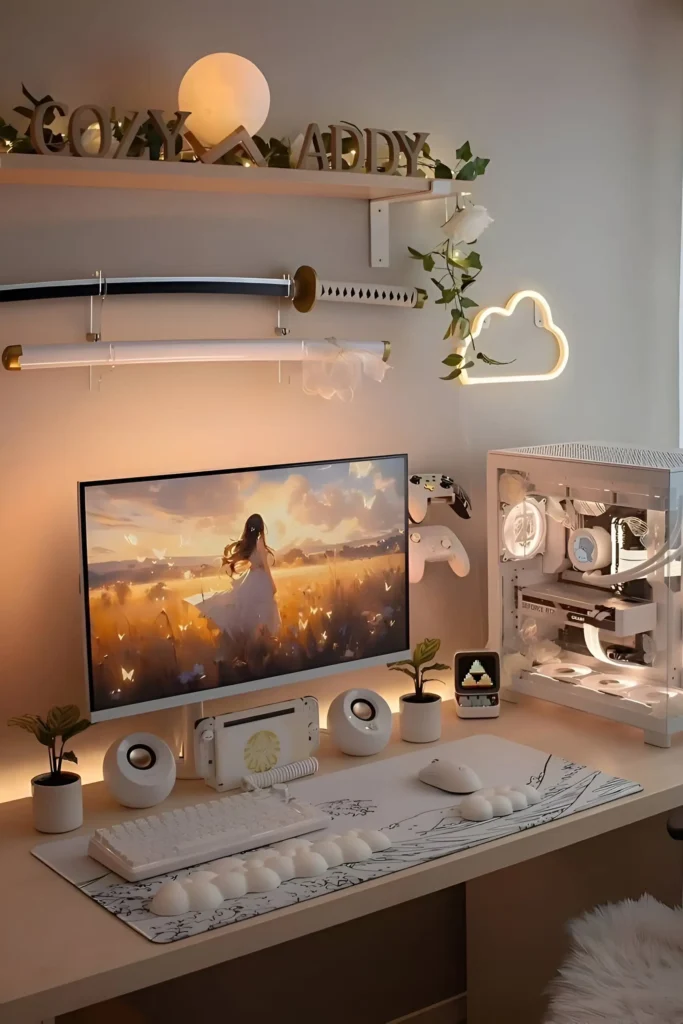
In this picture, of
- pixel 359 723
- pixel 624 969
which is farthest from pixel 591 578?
pixel 624 969

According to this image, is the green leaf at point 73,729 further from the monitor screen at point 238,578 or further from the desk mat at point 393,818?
the desk mat at point 393,818

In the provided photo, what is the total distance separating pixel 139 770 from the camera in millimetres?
1935

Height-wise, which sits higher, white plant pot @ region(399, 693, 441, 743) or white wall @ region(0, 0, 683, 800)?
white wall @ region(0, 0, 683, 800)

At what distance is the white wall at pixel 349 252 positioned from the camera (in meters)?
2.00

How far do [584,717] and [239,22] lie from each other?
1.55 m

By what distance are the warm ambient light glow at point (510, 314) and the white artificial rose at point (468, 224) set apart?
0.73 ft

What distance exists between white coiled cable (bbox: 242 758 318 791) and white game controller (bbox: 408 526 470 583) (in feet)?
1.67

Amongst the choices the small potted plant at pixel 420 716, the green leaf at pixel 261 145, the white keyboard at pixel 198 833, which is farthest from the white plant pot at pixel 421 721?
the green leaf at pixel 261 145

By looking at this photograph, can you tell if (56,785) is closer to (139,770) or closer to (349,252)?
(139,770)

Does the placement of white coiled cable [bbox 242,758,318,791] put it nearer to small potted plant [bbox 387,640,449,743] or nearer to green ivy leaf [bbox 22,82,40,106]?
small potted plant [bbox 387,640,449,743]

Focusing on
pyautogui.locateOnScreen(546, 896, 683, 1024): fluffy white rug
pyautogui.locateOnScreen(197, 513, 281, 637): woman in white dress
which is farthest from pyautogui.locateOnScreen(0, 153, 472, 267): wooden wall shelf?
pyautogui.locateOnScreen(546, 896, 683, 1024): fluffy white rug

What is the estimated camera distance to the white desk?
55.6 inches

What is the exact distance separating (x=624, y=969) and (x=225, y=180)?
1436 mm

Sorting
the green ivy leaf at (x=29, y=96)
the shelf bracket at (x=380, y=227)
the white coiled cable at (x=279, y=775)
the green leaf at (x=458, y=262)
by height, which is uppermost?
the green ivy leaf at (x=29, y=96)
